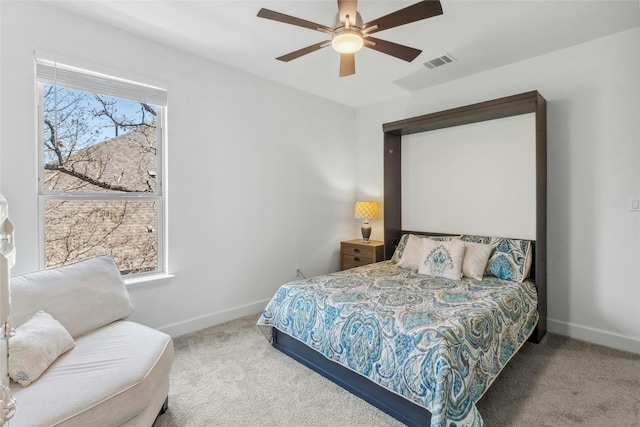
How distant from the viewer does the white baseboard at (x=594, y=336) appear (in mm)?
2641

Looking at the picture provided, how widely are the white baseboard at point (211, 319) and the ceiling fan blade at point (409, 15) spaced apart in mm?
2847

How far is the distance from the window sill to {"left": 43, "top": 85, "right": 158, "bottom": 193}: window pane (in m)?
0.77

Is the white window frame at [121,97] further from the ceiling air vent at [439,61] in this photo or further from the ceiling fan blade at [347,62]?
the ceiling air vent at [439,61]

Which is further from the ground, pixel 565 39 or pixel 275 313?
pixel 565 39

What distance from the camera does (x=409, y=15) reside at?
Result: 1.84m

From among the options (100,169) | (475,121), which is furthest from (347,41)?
(100,169)

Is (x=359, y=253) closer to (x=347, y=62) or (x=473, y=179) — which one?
(x=473, y=179)

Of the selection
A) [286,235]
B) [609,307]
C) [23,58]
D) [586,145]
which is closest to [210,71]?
[23,58]

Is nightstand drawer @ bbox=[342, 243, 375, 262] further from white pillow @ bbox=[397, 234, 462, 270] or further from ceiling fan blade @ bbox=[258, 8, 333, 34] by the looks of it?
ceiling fan blade @ bbox=[258, 8, 333, 34]

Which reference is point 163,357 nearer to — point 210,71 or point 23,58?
point 23,58

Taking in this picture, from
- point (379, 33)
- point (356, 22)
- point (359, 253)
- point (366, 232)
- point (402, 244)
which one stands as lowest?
point (359, 253)

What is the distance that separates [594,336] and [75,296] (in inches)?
159

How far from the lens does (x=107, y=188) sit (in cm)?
267

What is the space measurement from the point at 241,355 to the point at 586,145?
3507 millimetres
